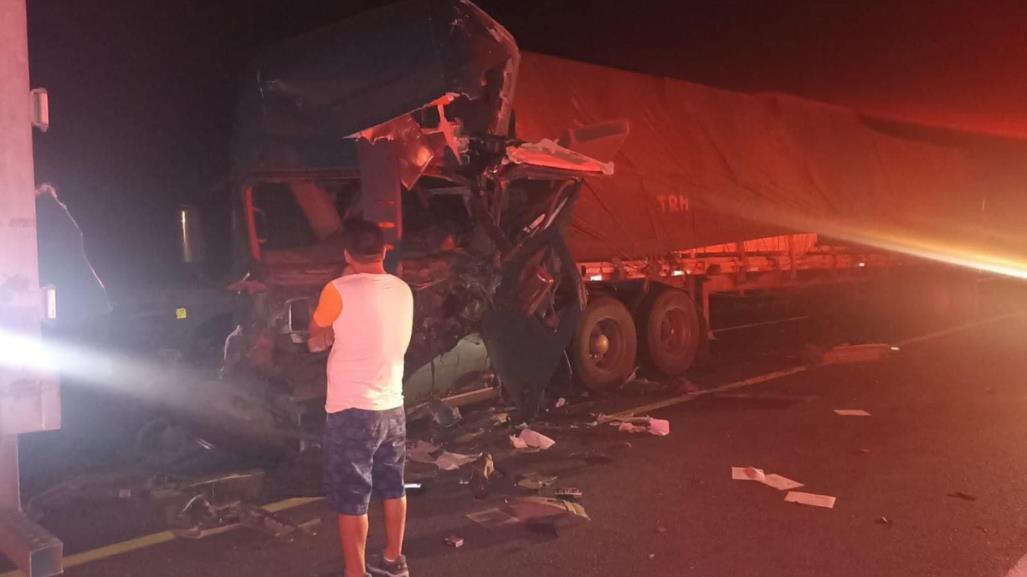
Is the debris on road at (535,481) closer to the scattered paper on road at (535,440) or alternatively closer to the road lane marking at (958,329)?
the scattered paper on road at (535,440)

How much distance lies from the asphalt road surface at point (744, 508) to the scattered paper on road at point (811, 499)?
→ 57mm

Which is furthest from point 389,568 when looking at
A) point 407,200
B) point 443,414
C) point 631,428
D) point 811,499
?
point 631,428

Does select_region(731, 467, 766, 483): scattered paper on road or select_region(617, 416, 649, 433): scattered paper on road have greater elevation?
select_region(617, 416, 649, 433): scattered paper on road

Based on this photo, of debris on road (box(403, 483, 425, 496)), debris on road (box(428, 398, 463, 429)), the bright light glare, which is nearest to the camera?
the bright light glare

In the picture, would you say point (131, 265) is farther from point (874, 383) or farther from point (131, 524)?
point (874, 383)

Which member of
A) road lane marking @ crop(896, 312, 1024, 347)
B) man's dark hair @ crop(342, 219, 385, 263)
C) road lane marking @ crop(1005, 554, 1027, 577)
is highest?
man's dark hair @ crop(342, 219, 385, 263)

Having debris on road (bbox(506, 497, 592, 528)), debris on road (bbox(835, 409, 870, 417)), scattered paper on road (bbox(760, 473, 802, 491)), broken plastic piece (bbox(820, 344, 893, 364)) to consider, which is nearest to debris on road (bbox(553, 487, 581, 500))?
debris on road (bbox(506, 497, 592, 528))

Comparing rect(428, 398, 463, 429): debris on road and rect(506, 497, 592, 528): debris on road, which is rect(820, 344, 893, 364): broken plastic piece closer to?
rect(428, 398, 463, 429): debris on road

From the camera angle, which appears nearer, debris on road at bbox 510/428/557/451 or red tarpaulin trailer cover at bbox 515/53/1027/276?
debris on road at bbox 510/428/557/451

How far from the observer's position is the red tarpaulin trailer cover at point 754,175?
28.0 ft

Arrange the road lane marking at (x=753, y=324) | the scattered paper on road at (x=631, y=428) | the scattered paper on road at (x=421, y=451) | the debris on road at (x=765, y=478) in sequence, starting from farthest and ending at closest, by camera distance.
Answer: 1. the road lane marking at (x=753, y=324)
2. the scattered paper on road at (x=631, y=428)
3. the scattered paper on road at (x=421, y=451)
4. the debris on road at (x=765, y=478)

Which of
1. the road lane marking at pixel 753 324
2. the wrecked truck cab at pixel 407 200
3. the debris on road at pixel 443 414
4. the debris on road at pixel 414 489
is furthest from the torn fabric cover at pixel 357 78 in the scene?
the road lane marking at pixel 753 324

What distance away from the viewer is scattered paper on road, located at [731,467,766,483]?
5.60 metres

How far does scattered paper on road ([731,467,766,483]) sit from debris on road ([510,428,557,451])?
4.84 ft
